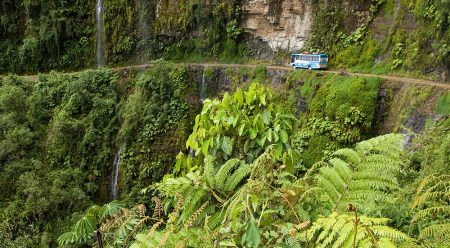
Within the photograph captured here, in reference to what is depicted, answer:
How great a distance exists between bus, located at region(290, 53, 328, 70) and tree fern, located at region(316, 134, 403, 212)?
1181 centimetres

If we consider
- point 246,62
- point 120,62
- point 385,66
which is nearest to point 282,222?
point 385,66

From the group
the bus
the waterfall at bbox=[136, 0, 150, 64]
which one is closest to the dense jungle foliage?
the bus

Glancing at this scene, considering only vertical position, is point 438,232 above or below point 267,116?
below

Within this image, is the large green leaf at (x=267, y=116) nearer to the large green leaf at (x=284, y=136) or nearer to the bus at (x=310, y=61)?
the large green leaf at (x=284, y=136)

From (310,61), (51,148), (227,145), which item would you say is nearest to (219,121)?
(227,145)

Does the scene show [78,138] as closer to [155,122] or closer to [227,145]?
[155,122]

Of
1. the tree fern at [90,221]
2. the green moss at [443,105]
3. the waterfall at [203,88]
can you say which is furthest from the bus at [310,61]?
the tree fern at [90,221]

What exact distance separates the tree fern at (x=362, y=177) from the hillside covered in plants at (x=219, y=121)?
13 mm

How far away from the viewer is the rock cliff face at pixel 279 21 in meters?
16.1

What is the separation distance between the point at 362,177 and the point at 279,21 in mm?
15255

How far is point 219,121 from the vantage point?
126 inches

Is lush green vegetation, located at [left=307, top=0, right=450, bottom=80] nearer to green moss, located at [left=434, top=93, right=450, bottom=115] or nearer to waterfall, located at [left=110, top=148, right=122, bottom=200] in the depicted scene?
green moss, located at [left=434, top=93, right=450, bottom=115]

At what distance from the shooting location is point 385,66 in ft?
42.2

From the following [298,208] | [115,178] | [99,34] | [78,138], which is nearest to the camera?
[298,208]
